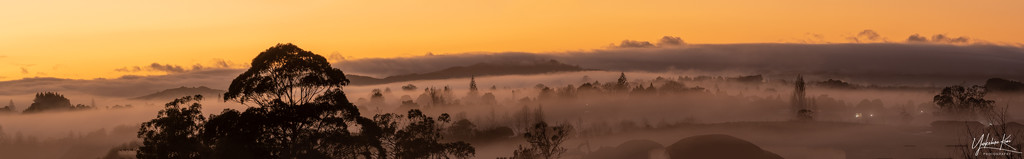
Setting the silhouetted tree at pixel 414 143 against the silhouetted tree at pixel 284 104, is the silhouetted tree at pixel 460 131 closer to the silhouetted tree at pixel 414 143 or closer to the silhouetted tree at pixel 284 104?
the silhouetted tree at pixel 414 143

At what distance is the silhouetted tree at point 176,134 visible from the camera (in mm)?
66188

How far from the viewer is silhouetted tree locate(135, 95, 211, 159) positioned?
66.2 metres

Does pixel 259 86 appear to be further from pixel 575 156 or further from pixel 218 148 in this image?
pixel 575 156

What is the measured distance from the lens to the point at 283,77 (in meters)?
61.4

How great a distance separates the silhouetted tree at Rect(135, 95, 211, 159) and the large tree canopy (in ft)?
22.2

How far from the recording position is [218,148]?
61000 millimetres

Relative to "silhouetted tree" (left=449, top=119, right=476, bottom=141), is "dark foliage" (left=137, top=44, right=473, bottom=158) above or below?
above

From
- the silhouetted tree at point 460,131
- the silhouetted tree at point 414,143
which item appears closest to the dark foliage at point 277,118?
the silhouetted tree at point 414,143

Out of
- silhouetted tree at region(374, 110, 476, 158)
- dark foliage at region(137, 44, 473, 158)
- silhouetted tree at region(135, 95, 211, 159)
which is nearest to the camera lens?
dark foliage at region(137, 44, 473, 158)

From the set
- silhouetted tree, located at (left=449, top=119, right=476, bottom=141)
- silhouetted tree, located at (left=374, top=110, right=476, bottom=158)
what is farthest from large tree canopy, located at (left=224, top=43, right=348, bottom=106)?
silhouetted tree, located at (left=449, top=119, right=476, bottom=141)

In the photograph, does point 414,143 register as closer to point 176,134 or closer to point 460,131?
point 176,134

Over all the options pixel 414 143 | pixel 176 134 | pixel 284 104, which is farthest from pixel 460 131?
pixel 284 104

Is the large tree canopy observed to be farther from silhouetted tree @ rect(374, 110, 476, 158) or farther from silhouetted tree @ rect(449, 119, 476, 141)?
silhouetted tree @ rect(449, 119, 476, 141)

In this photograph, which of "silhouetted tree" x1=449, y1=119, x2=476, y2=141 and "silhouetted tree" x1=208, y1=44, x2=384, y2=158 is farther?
"silhouetted tree" x1=449, y1=119, x2=476, y2=141
